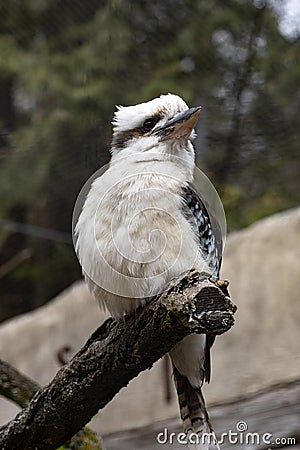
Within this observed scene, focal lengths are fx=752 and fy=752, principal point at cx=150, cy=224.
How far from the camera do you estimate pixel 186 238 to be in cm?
88

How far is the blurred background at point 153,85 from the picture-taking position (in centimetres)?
132

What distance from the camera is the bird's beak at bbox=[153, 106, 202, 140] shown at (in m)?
0.92

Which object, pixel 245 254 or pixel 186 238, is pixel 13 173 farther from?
pixel 186 238

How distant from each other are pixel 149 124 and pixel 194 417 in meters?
0.39

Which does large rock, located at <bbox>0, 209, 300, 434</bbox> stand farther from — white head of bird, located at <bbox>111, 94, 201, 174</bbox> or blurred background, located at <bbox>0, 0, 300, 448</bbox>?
white head of bird, located at <bbox>111, 94, 201, 174</bbox>

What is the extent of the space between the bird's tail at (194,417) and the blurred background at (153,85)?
1.11ft

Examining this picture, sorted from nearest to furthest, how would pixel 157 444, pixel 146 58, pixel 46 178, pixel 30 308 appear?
pixel 157 444 → pixel 146 58 → pixel 46 178 → pixel 30 308

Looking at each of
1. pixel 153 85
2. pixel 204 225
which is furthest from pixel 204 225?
pixel 153 85

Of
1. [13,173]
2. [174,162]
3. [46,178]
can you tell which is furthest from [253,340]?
[174,162]

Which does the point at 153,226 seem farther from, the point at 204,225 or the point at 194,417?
the point at 194,417

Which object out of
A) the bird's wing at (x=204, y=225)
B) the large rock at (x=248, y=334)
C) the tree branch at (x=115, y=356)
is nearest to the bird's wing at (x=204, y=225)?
the bird's wing at (x=204, y=225)

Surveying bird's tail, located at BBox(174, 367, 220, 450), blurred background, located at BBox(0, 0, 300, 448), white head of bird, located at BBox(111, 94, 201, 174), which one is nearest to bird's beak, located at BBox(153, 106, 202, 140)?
white head of bird, located at BBox(111, 94, 201, 174)

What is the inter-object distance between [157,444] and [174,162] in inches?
24.4

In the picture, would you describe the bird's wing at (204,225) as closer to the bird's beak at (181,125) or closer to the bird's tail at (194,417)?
the bird's beak at (181,125)
